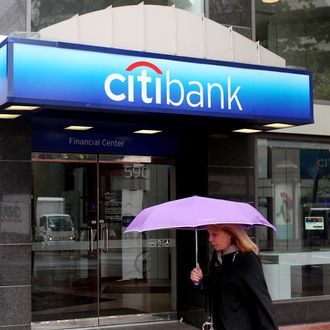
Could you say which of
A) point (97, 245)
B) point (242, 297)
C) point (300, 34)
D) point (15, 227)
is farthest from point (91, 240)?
point (242, 297)

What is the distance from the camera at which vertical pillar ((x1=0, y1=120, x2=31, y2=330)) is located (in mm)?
7121

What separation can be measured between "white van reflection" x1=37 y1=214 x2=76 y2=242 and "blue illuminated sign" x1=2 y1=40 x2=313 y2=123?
8.75ft

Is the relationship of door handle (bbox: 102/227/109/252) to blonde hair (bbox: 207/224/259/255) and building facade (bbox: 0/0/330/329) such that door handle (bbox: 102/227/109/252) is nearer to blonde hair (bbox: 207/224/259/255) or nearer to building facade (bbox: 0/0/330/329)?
building facade (bbox: 0/0/330/329)

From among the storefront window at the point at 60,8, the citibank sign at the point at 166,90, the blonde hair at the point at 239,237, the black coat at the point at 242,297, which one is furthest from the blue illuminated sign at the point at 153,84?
the black coat at the point at 242,297

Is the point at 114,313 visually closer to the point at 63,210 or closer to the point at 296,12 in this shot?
the point at 63,210

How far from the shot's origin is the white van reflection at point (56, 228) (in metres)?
8.34

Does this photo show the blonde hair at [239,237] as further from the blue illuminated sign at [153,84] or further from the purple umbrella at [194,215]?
the blue illuminated sign at [153,84]

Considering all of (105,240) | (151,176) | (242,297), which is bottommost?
(242,297)

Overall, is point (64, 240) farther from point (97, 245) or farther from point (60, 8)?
point (60, 8)

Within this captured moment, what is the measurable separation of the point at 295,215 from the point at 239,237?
568 cm

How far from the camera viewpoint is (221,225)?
13.5 ft

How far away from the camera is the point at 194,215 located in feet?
13.4

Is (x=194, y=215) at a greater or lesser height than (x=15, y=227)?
greater

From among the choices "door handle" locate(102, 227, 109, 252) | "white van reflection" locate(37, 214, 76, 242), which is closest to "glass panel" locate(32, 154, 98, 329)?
"white van reflection" locate(37, 214, 76, 242)
